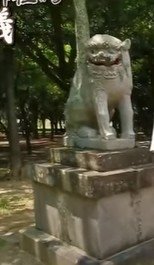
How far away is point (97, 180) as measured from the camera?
12.4 feet

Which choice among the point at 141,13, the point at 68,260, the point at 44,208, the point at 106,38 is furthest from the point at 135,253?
the point at 141,13

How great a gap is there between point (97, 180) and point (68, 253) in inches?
35.8

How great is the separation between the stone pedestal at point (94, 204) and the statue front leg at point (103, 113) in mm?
232

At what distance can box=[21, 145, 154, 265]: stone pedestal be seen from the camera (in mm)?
3906

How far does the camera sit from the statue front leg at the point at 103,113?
4215 mm

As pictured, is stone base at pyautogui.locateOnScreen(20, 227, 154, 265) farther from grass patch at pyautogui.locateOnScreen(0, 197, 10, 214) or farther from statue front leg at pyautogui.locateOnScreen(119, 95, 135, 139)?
grass patch at pyautogui.locateOnScreen(0, 197, 10, 214)

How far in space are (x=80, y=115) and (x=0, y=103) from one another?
11226mm

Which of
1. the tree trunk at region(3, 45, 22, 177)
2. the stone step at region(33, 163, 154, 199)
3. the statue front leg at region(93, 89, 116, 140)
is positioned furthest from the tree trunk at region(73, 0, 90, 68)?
the tree trunk at region(3, 45, 22, 177)

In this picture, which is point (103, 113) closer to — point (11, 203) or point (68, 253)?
point (68, 253)

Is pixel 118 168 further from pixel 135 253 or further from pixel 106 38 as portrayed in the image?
pixel 106 38

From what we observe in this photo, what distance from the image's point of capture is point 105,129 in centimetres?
423

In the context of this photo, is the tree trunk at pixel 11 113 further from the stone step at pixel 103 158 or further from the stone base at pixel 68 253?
the stone step at pixel 103 158

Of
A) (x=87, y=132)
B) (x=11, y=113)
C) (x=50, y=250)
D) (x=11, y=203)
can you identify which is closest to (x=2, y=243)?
(x=50, y=250)

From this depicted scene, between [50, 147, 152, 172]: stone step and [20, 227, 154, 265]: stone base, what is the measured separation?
86 cm
